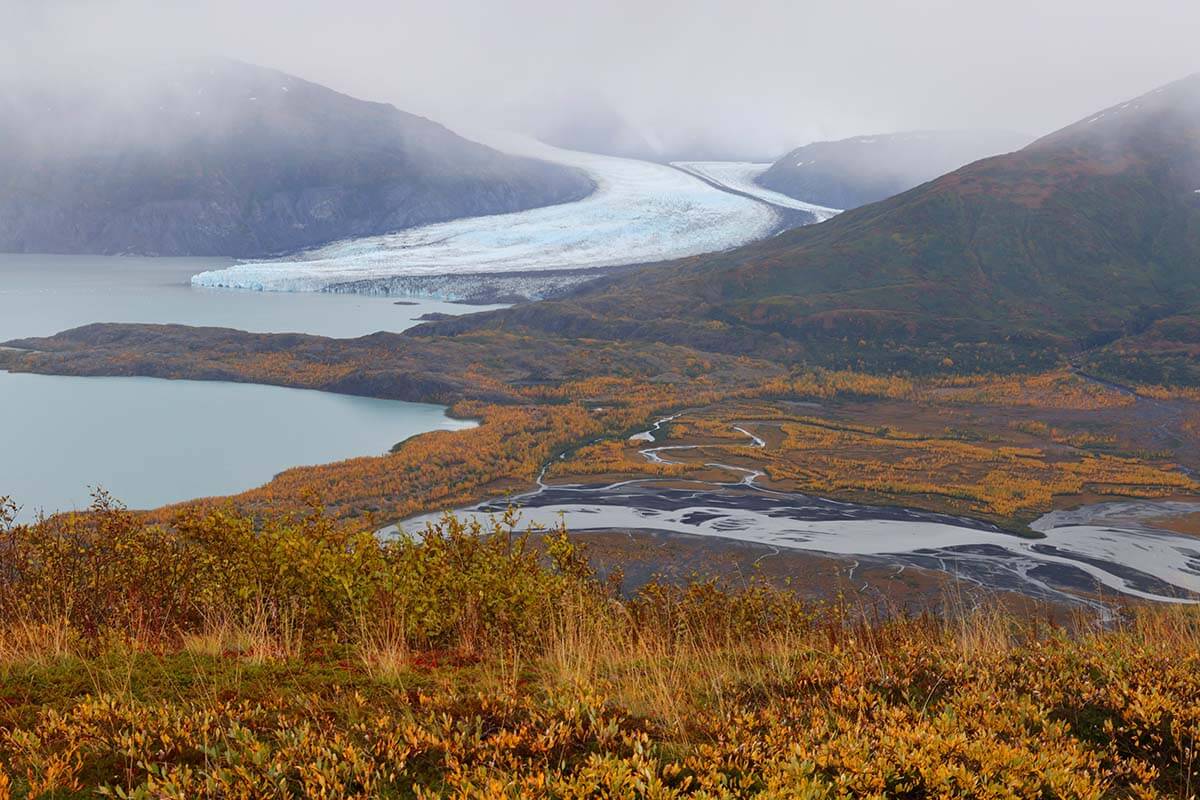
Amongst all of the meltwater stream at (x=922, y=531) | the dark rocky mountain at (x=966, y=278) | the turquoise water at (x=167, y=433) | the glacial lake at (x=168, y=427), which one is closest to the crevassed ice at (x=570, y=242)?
the dark rocky mountain at (x=966, y=278)

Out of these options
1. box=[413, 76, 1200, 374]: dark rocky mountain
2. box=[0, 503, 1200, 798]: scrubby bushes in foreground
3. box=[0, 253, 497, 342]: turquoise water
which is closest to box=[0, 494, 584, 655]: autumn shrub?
box=[0, 503, 1200, 798]: scrubby bushes in foreground

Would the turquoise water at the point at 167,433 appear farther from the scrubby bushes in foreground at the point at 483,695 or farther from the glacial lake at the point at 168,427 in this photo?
the scrubby bushes in foreground at the point at 483,695

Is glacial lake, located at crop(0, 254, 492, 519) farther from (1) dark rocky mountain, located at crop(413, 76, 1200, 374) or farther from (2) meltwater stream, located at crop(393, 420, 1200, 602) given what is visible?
(1) dark rocky mountain, located at crop(413, 76, 1200, 374)

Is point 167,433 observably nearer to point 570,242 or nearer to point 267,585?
point 267,585

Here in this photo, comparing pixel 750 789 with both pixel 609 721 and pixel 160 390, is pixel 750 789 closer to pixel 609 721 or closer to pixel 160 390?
pixel 609 721

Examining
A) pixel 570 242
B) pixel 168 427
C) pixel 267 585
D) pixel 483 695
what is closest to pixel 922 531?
pixel 267 585

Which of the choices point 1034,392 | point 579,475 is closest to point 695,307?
point 1034,392

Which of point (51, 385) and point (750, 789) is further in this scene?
point (51, 385)
